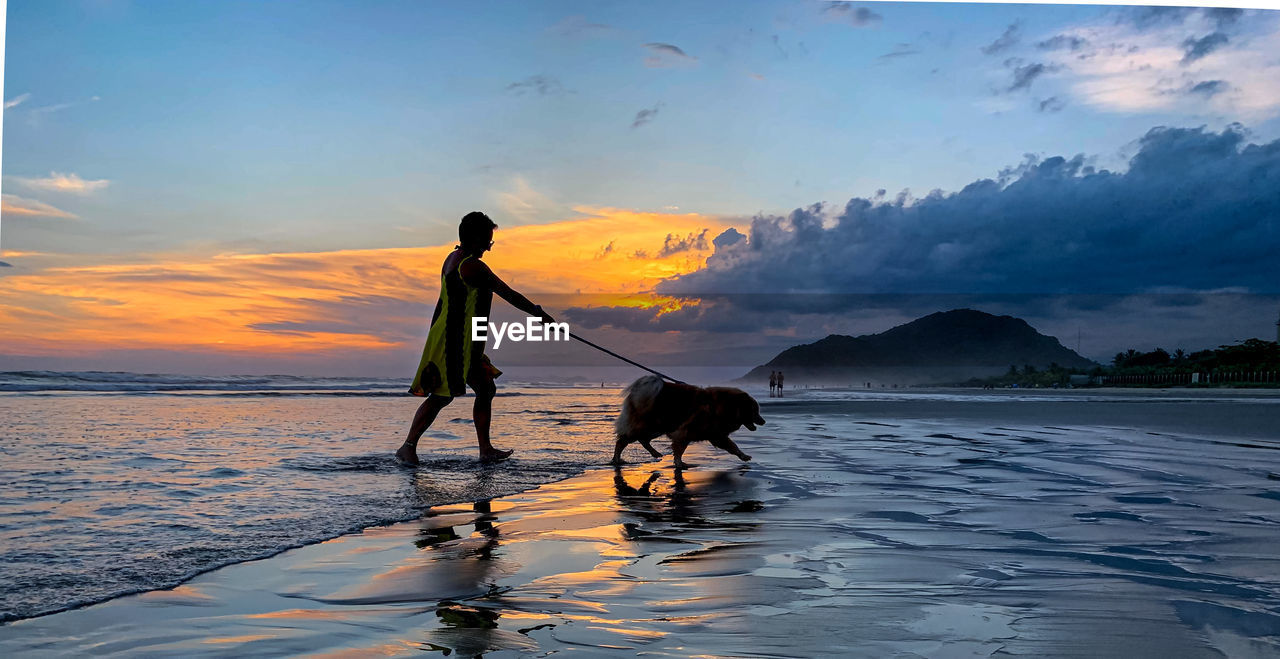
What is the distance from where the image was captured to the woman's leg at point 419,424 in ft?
21.4

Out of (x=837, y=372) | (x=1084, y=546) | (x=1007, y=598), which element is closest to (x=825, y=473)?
(x=1084, y=546)

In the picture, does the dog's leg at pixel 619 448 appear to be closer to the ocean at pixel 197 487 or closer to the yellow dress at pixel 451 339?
the ocean at pixel 197 487

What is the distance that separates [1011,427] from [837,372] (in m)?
105

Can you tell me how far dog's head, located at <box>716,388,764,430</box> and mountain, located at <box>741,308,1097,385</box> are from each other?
94508mm

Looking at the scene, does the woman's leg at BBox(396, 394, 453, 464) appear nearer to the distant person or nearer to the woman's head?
the distant person

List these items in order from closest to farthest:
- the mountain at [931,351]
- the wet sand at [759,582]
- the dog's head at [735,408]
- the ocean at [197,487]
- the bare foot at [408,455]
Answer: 1. the wet sand at [759,582]
2. the ocean at [197,487]
3. the bare foot at [408,455]
4. the dog's head at [735,408]
5. the mountain at [931,351]

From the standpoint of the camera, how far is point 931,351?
5714 inches

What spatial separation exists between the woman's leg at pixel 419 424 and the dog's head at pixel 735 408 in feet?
7.88

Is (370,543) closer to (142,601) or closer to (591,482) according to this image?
(142,601)

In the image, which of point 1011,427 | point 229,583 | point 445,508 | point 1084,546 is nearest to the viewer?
point 229,583

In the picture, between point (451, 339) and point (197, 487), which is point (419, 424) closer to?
point (451, 339)

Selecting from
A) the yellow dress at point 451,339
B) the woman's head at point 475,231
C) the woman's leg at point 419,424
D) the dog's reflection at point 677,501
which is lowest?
the dog's reflection at point 677,501

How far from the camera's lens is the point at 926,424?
13.4 metres

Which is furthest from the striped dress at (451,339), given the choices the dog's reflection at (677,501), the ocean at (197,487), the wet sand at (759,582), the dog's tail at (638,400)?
the wet sand at (759,582)
